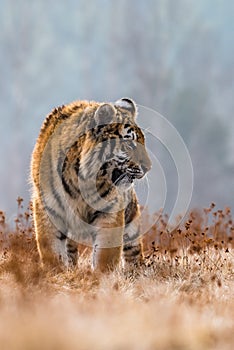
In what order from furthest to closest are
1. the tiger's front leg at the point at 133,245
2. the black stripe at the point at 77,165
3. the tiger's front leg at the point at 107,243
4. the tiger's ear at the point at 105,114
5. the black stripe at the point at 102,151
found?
the tiger's front leg at the point at 133,245 → the tiger's front leg at the point at 107,243 → the black stripe at the point at 77,165 → the black stripe at the point at 102,151 → the tiger's ear at the point at 105,114

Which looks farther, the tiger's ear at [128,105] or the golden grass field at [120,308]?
the tiger's ear at [128,105]

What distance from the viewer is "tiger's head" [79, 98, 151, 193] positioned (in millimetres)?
5914

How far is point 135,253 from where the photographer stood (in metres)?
7.09

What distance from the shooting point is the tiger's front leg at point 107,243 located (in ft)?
20.2

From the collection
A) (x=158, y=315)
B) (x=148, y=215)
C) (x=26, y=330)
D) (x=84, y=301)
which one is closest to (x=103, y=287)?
(x=84, y=301)

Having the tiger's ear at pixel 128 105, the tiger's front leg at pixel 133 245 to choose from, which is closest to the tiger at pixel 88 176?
the tiger's ear at pixel 128 105

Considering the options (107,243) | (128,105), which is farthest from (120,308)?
(128,105)

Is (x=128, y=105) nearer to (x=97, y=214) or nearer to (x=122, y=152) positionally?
(x=122, y=152)

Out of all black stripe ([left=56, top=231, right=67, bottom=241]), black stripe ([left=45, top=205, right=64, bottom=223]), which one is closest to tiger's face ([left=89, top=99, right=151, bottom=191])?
black stripe ([left=45, top=205, right=64, bottom=223])

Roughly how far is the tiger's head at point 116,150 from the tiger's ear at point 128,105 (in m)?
0.12

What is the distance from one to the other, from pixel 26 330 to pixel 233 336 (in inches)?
54.5

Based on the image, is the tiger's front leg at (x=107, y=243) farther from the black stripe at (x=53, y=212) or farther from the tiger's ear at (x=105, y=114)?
the tiger's ear at (x=105, y=114)

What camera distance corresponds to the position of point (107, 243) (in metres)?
6.18

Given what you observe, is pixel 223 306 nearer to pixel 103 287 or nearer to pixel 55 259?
pixel 103 287
